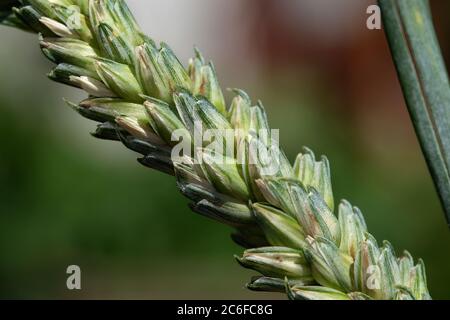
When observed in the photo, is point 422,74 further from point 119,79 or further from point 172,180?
point 172,180

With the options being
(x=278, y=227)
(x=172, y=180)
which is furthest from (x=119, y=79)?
(x=172, y=180)

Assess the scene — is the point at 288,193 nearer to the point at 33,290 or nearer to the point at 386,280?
the point at 386,280

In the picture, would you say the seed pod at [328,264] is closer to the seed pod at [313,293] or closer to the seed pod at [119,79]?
the seed pod at [313,293]

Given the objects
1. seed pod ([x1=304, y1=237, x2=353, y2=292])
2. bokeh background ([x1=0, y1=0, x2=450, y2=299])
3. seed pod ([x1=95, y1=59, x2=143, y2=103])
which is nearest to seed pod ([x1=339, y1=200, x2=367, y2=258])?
seed pod ([x1=304, y1=237, x2=353, y2=292])

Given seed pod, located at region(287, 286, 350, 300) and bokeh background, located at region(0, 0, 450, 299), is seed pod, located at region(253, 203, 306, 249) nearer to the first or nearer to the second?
seed pod, located at region(287, 286, 350, 300)

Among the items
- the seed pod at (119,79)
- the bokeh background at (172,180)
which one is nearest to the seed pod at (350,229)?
the seed pod at (119,79)

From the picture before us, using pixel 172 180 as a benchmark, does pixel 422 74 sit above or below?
below
